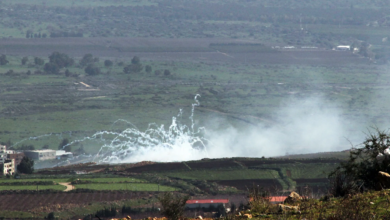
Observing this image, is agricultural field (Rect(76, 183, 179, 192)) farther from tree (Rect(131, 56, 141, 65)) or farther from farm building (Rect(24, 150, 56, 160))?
tree (Rect(131, 56, 141, 65))

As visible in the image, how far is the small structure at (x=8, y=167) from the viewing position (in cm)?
5753

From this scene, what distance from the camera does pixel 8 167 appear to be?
58.8 m

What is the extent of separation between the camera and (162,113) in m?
102

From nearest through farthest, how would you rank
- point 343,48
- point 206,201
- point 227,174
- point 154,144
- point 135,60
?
point 206,201 → point 227,174 → point 154,144 → point 135,60 → point 343,48

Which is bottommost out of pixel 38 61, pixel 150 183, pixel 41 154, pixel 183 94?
pixel 150 183

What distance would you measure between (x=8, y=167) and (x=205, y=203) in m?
28.2

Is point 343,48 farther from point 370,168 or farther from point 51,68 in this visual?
point 370,168

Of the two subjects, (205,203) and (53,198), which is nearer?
(205,203)

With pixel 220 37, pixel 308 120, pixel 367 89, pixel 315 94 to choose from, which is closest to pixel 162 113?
pixel 308 120

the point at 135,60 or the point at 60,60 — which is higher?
the point at 135,60

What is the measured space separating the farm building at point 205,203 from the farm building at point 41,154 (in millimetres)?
41530

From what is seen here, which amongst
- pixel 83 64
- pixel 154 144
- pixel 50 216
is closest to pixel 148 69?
pixel 83 64

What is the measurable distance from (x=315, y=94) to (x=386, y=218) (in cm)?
11032

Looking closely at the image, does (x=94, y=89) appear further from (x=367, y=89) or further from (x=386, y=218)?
(x=386, y=218)
